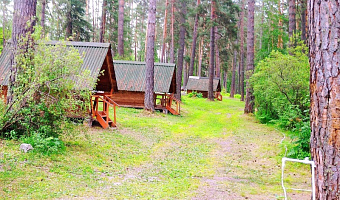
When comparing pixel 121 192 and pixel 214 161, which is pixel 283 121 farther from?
pixel 121 192

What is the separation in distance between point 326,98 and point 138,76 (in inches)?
724

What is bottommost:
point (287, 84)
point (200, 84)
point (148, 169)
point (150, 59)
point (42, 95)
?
point (148, 169)

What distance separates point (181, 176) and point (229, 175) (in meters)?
1.17

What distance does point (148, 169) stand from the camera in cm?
737

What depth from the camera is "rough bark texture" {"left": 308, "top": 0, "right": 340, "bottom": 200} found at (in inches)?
104

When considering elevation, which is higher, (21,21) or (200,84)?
(21,21)

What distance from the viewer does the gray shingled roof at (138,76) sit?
19.9 metres

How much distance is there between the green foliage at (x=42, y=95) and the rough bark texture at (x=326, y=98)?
18.8 feet

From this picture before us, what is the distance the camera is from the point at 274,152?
9.19 meters

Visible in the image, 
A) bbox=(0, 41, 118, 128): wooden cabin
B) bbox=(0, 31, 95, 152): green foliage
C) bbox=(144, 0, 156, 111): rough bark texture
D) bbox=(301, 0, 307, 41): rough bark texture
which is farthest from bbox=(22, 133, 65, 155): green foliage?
bbox=(301, 0, 307, 41): rough bark texture

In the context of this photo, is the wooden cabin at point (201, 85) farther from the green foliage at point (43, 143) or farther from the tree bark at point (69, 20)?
the green foliage at point (43, 143)

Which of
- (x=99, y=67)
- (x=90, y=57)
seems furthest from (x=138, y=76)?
(x=99, y=67)

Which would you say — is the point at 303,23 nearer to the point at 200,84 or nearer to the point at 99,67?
the point at 99,67

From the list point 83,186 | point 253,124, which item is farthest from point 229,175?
point 253,124
